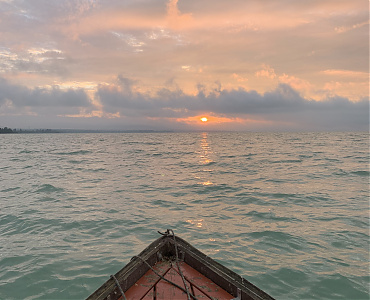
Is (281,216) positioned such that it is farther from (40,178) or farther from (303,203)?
(40,178)

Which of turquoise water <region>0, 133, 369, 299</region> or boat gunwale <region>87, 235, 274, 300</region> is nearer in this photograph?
boat gunwale <region>87, 235, 274, 300</region>

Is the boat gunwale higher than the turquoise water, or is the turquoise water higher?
the boat gunwale

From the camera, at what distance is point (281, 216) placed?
10.8m

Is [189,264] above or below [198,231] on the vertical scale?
above

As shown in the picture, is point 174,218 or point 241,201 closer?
point 174,218

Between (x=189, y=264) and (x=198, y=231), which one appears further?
(x=198, y=231)

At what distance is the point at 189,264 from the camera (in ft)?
16.9

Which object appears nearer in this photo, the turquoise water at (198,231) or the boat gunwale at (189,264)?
the boat gunwale at (189,264)

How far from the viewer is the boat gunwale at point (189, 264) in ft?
13.2

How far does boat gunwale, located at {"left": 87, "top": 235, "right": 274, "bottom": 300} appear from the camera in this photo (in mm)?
4012

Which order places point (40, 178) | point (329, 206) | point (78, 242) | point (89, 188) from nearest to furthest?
point (78, 242), point (329, 206), point (89, 188), point (40, 178)

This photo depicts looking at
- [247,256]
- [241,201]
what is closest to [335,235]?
[247,256]

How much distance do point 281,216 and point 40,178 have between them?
1987 cm

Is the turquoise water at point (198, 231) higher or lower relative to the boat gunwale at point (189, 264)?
lower
